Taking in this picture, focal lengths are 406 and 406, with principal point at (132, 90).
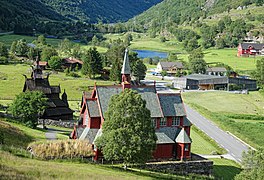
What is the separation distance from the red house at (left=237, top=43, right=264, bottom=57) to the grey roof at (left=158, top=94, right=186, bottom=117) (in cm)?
14505

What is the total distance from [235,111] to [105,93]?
156ft

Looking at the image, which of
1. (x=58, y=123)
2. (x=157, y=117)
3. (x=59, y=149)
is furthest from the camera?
(x=58, y=123)

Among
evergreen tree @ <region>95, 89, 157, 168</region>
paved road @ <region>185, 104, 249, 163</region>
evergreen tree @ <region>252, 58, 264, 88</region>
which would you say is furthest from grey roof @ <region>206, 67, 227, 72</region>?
evergreen tree @ <region>95, 89, 157, 168</region>

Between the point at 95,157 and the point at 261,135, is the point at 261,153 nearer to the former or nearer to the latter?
the point at 95,157

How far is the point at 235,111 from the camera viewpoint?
84.9 metres

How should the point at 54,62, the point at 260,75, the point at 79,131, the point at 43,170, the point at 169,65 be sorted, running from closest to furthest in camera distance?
the point at 43,170
the point at 79,131
the point at 54,62
the point at 260,75
the point at 169,65

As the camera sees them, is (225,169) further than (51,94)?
No

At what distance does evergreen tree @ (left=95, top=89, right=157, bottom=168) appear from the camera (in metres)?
35.8

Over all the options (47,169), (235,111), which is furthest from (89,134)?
(235,111)

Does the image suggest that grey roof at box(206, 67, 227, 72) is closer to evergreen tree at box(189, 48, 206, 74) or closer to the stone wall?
evergreen tree at box(189, 48, 206, 74)

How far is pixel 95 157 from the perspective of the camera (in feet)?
135

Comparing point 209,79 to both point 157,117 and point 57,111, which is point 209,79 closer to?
point 57,111

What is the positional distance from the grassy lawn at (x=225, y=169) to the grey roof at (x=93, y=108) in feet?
47.9

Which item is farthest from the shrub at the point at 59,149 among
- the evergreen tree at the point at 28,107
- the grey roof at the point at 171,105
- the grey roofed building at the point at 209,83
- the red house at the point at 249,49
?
the red house at the point at 249,49
